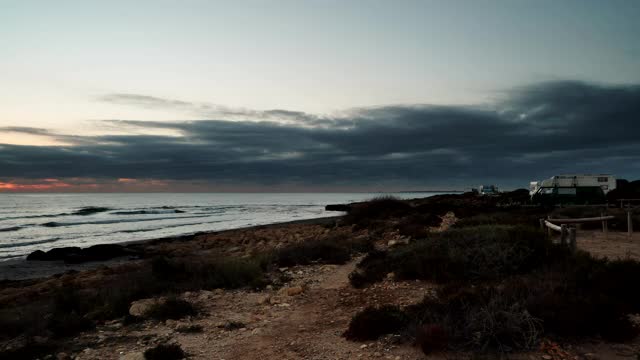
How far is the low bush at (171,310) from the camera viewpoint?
8.51 m

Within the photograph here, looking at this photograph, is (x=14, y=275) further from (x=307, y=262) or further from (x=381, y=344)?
(x=381, y=344)

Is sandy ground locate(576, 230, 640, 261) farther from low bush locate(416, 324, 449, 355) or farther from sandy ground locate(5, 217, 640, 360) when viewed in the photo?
low bush locate(416, 324, 449, 355)

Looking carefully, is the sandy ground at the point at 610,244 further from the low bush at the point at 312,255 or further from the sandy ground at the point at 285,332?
the low bush at the point at 312,255

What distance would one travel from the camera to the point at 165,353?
6.34 m

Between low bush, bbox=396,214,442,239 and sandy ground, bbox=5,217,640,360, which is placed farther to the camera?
low bush, bbox=396,214,442,239

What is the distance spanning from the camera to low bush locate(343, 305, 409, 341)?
21.5 feet

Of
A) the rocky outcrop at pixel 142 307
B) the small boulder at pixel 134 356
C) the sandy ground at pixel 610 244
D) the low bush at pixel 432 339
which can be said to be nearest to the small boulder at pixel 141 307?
the rocky outcrop at pixel 142 307

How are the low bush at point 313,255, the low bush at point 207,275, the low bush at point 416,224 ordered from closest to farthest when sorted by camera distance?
the low bush at point 207,275, the low bush at point 313,255, the low bush at point 416,224

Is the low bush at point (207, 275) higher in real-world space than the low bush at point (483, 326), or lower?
lower

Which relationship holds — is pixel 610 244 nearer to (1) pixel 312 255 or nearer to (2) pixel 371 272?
(2) pixel 371 272

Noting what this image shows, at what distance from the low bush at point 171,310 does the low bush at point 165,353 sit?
6.57ft

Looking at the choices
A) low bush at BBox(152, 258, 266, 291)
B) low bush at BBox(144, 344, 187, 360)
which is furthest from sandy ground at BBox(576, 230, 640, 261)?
low bush at BBox(144, 344, 187, 360)

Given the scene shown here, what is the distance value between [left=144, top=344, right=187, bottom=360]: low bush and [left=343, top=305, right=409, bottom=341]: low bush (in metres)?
2.47

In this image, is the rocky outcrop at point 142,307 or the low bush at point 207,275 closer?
the rocky outcrop at point 142,307
